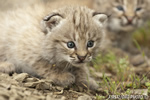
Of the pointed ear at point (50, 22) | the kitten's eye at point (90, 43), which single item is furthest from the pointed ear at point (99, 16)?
the pointed ear at point (50, 22)

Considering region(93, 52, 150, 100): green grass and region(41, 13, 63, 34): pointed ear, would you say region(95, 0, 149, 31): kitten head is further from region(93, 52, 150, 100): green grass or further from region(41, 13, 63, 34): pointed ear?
region(41, 13, 63, 34): pointed ear

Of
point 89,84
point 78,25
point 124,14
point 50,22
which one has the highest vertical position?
point 124,14

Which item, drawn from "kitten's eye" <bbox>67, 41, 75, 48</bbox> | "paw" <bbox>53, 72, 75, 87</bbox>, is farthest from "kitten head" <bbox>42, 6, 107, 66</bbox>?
"paw" <bbox>53, 72, 75, 87</bbox>

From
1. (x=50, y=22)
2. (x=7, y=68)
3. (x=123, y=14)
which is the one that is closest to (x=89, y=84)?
(x=50, y=22)

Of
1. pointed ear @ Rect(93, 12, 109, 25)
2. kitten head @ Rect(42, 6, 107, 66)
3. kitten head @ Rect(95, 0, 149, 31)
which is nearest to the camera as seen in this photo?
kitten head @ Rect(42, 6, 107, 66)

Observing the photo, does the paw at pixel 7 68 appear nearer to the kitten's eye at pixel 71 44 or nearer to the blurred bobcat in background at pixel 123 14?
the kitten's eye at pixel 71 44

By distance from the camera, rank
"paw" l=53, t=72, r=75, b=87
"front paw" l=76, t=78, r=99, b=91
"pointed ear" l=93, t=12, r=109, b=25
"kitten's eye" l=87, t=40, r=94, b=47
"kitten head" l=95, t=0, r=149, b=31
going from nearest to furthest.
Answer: "kitten's eye" l=87, t=40, r=94, b=47, "paw" l=53, t=72, r=75, b=87, "pointed ear" l=93, t=12, r=109, b=25, "front paw" l=76, t=78, r=99, b=91, "kitten head" l=95, t=0, r=149, b=31

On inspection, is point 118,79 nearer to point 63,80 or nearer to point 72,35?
point 63,80
